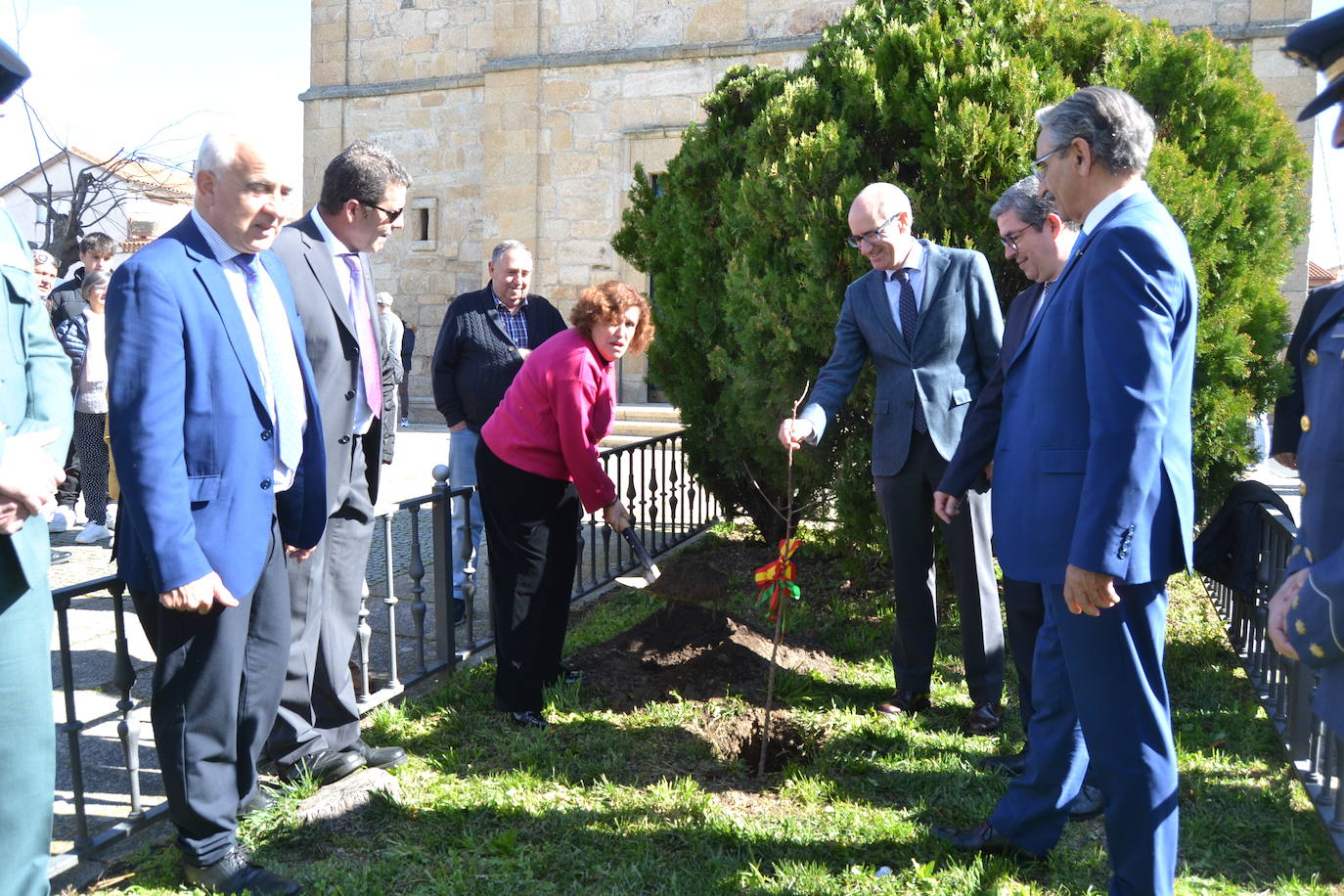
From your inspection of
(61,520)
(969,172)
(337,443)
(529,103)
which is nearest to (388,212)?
(337,443)

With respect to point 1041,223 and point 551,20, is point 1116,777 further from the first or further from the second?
point 551,20

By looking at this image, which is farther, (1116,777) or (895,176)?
(895,176)

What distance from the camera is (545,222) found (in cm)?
1664

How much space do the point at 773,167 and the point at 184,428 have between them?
3471mm

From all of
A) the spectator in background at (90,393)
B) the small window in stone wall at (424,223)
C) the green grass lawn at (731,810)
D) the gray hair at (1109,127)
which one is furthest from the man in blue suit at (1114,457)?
the small window in stone wall at (424,223)

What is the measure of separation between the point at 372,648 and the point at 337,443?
2045 mm

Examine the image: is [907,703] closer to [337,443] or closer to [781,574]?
[781,574]

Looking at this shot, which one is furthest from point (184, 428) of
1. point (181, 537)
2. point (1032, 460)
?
point (1032, 460)

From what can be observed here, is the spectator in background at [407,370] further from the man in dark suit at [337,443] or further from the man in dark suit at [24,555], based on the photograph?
the man in dark suit at [24,555]

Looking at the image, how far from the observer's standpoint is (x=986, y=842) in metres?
3.23

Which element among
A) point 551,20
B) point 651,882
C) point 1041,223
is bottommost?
point 651,882

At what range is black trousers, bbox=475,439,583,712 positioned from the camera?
14.1 feet

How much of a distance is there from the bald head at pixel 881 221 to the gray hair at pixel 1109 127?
4.97 ft

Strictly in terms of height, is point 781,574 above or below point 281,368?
below
